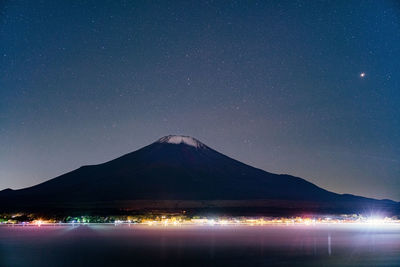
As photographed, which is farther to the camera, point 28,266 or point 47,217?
point 47,217

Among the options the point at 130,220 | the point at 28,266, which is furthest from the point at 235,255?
the point at 130,220

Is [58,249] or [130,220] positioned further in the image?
[130,220]

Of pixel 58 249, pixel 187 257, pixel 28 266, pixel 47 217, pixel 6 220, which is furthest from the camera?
pixel 47 217

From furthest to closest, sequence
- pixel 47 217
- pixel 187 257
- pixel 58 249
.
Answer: pixel 47 217, pixel 58 249, pixel 187 257

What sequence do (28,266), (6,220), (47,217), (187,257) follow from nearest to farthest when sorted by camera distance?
(28,266), (187,257), (6,220), (47,217)

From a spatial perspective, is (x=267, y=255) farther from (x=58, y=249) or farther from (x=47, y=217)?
(x=47, y=217)

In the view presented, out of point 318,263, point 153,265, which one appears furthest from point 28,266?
point 318,263

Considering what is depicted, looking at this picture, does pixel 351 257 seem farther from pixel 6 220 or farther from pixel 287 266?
pixel 6 220
